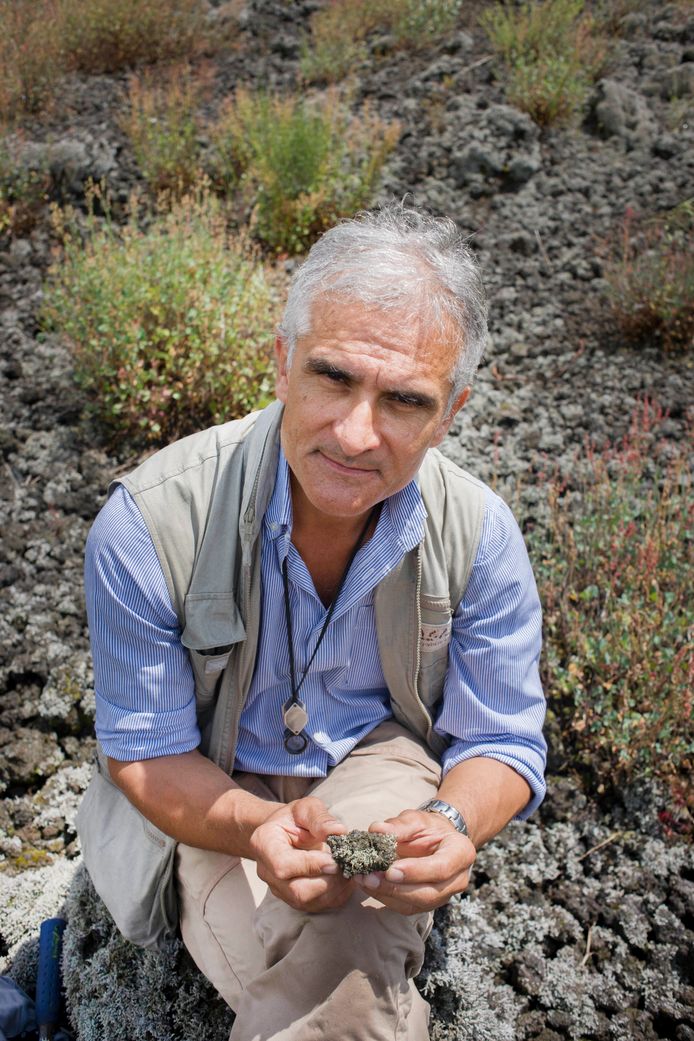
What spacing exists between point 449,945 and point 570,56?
6900 mm

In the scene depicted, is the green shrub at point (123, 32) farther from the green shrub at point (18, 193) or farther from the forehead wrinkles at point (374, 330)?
the forehead wrinkles at point (374, 330)

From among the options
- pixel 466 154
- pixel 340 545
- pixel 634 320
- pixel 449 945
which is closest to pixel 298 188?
pixel 466 154

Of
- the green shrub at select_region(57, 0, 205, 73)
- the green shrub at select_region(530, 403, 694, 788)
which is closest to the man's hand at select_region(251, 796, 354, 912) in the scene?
the green shrub at select_region(530, 403, 694, 788)

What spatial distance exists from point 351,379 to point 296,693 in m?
0.81

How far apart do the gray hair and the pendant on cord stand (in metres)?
0.86

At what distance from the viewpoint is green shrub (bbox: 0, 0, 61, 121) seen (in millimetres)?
6602

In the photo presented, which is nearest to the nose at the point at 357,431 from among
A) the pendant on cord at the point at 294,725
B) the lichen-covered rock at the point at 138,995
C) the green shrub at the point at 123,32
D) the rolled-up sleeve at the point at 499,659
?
the rolled-up sleeve at the point at 499,659

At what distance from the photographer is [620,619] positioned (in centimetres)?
328

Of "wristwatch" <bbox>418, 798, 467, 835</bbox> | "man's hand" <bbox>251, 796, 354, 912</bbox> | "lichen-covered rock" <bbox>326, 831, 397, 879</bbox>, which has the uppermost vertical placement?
"lichen-covered rock" <bbox>326, 831, 397, 879</bbox>

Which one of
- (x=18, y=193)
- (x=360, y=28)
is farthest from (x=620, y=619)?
(x=360, y=28)

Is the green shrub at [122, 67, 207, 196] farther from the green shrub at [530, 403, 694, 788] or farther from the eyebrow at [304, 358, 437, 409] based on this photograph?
the eyebrow at [304, 358, 437, 409]

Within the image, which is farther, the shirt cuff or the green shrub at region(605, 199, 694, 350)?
the green shrub at region(605, 199, 694, 350)

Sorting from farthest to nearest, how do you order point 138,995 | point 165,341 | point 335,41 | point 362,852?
point 335,41
point 165,341
point 138,995
point 362,852

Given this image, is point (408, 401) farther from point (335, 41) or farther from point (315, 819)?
point (335, 41)
